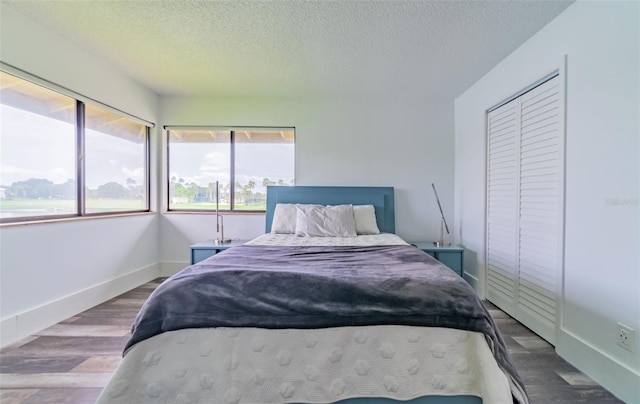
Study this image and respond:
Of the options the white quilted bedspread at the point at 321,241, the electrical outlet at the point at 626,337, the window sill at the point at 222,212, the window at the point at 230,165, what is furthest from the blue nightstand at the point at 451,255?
the window sill at the point at 222,212

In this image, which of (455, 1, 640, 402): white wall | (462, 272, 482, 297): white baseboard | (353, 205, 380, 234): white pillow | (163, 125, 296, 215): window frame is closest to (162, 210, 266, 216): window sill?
(163, 125, 296, 215): window frame

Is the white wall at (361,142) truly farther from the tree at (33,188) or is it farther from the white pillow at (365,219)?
the tree at (33,188)

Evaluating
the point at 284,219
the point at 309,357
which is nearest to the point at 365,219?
the point at 284,219

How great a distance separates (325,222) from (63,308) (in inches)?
97.5

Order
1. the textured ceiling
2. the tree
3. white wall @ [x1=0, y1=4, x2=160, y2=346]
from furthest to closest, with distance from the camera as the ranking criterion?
the tree < white wall @ [x1=0, y1=4, x2=160, y2=346] < the textured ceiling

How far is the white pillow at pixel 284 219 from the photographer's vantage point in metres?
2.99

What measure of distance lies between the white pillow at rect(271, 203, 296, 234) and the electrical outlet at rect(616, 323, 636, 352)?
252cm

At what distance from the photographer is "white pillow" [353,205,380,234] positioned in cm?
302

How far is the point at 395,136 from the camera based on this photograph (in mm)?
3488

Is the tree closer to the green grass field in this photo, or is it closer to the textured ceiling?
the green grass field

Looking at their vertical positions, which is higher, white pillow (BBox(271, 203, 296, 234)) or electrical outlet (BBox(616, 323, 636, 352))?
white pillow (BBox(271, 203, 296, 234))

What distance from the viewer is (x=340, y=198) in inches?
132

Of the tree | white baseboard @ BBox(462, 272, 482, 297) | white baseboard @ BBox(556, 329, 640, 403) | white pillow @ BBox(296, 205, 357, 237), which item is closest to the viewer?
white baseboard @ BBox(556, 329, 640, 403)

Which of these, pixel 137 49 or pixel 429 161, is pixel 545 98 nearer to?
pixel 429 161
